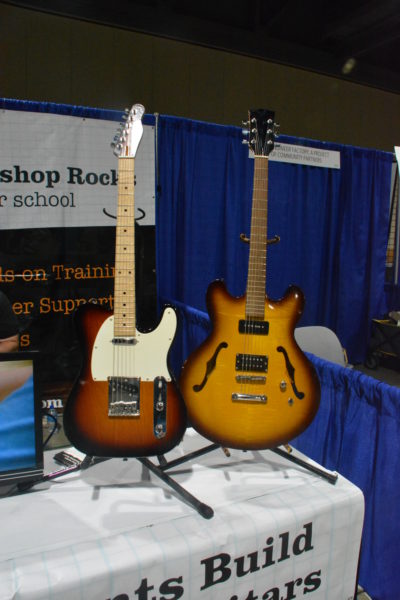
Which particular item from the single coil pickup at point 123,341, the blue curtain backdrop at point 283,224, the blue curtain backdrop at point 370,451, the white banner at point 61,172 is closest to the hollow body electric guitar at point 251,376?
the single coil pickup at point 123,341

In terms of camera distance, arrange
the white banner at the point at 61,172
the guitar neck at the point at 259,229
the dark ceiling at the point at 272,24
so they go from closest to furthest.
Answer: the guitar neck at the point at 259,229, the white banner at the point at 61,172, the dark ceiling at the point at 272,24

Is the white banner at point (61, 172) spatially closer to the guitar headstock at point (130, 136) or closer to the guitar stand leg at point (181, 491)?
the guitar headstock at point (130, 136)

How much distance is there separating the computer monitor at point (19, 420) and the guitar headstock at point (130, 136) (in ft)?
2.08

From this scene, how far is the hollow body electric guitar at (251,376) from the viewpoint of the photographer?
51.3 inches

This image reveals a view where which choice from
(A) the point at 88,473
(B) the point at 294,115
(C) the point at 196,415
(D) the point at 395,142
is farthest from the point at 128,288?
(D) the point at 395,142

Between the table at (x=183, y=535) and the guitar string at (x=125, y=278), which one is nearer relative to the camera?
the table at (x=183, y=535)

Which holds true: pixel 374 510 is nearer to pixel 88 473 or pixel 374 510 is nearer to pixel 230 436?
pixel 230 436

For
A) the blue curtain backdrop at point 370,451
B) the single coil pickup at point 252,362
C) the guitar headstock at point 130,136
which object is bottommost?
the blue curtain backdrop at point 370,451

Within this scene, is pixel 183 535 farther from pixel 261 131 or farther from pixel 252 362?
pixel 261 131

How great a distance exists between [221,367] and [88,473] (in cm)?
50

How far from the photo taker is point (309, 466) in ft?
4.37

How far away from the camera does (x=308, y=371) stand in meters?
1.35

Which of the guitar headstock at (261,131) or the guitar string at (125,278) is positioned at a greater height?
the guitar headstock at (261,131)

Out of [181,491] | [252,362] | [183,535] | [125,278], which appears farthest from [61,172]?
[183,535]
